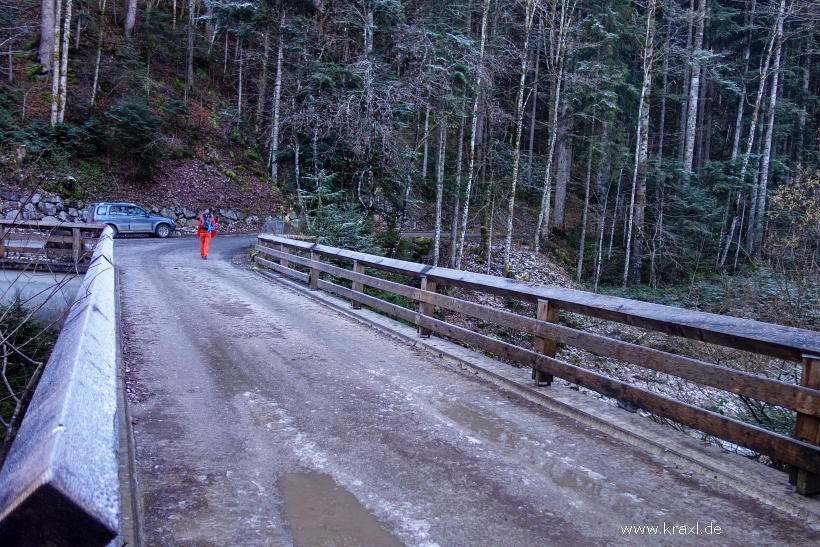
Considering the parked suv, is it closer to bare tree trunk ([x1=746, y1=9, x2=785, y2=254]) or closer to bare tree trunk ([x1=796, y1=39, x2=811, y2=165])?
bare tree trunk ([x1=746, y1=9, x2=785, y2=254])

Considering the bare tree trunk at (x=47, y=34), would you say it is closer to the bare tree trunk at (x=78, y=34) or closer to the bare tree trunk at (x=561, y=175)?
the bare tree trunk at (x=78, y=34)

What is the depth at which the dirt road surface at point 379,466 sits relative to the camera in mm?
3275

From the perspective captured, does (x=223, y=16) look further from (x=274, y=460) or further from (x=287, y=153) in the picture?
(x=274, y=460)

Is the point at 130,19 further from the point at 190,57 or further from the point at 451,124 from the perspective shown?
the point at 451,124

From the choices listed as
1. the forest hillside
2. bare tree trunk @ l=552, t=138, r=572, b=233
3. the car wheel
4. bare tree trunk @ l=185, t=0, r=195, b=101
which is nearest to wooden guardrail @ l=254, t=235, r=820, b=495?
the forest hillside

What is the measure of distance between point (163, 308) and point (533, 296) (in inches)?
274

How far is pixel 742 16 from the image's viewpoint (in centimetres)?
3562

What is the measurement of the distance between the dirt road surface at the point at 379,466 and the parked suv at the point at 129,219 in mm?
20983

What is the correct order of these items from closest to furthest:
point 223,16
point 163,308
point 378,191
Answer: point 163,308
point 378,191
point 223,16

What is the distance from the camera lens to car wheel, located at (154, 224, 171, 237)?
1077 inches

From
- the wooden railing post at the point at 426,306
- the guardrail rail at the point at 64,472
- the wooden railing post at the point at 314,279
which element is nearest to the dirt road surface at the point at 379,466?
the wooden railing post at the point at 426,306

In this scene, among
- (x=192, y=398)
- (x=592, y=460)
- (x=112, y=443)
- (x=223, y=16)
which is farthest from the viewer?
(x=223, y=16)

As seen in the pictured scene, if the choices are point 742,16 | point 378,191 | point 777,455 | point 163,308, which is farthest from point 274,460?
point 742,16

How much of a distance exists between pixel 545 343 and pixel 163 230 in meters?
25.7
